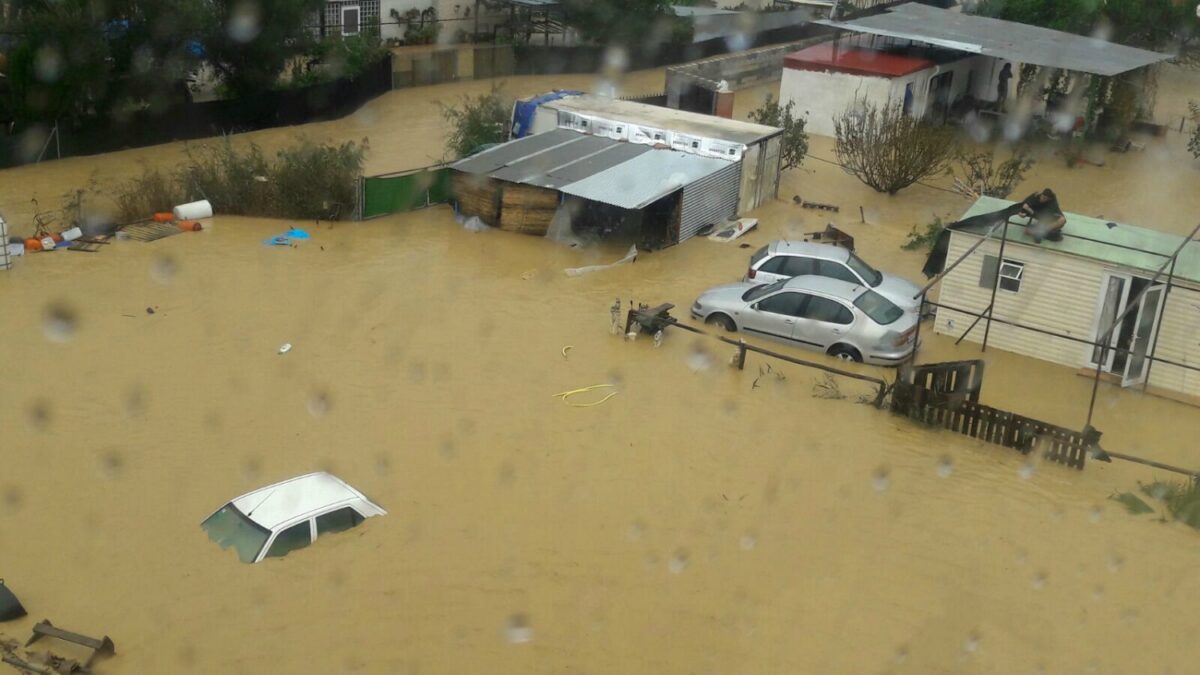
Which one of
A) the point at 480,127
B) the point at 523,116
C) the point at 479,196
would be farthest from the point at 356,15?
the point at 479,196

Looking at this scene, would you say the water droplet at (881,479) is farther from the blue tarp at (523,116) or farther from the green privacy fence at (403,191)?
the blue tarp at (523,116)

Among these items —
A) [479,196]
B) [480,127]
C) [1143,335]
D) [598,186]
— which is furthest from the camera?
[480,127]

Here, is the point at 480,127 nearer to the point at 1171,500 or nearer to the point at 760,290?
the point at 760,290

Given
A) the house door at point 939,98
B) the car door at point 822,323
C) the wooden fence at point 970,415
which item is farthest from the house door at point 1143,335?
the house door at point 939,98

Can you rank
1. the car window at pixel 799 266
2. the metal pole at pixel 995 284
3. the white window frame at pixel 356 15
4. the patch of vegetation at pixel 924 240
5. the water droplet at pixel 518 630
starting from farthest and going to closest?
the white window frame at pixel 356 15 < the patch of vegetation at pixel 924 240 < the car window at pixel 799 266 < the metal pole at pixel 995 284 < the water droplet at pixel 518 630

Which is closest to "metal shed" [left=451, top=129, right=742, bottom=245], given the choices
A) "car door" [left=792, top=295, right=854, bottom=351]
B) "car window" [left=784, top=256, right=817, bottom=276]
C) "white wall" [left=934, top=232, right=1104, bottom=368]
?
"car window" [left=784, top=256, right=817, bottom=276]

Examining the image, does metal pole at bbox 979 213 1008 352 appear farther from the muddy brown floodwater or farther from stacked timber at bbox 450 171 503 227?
stacked timber at bbox 450 171 503 227

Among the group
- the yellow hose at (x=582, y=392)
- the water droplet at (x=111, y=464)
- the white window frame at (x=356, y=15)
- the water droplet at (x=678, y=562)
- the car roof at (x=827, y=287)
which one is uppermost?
the white window frame at (x=356, y=15)
